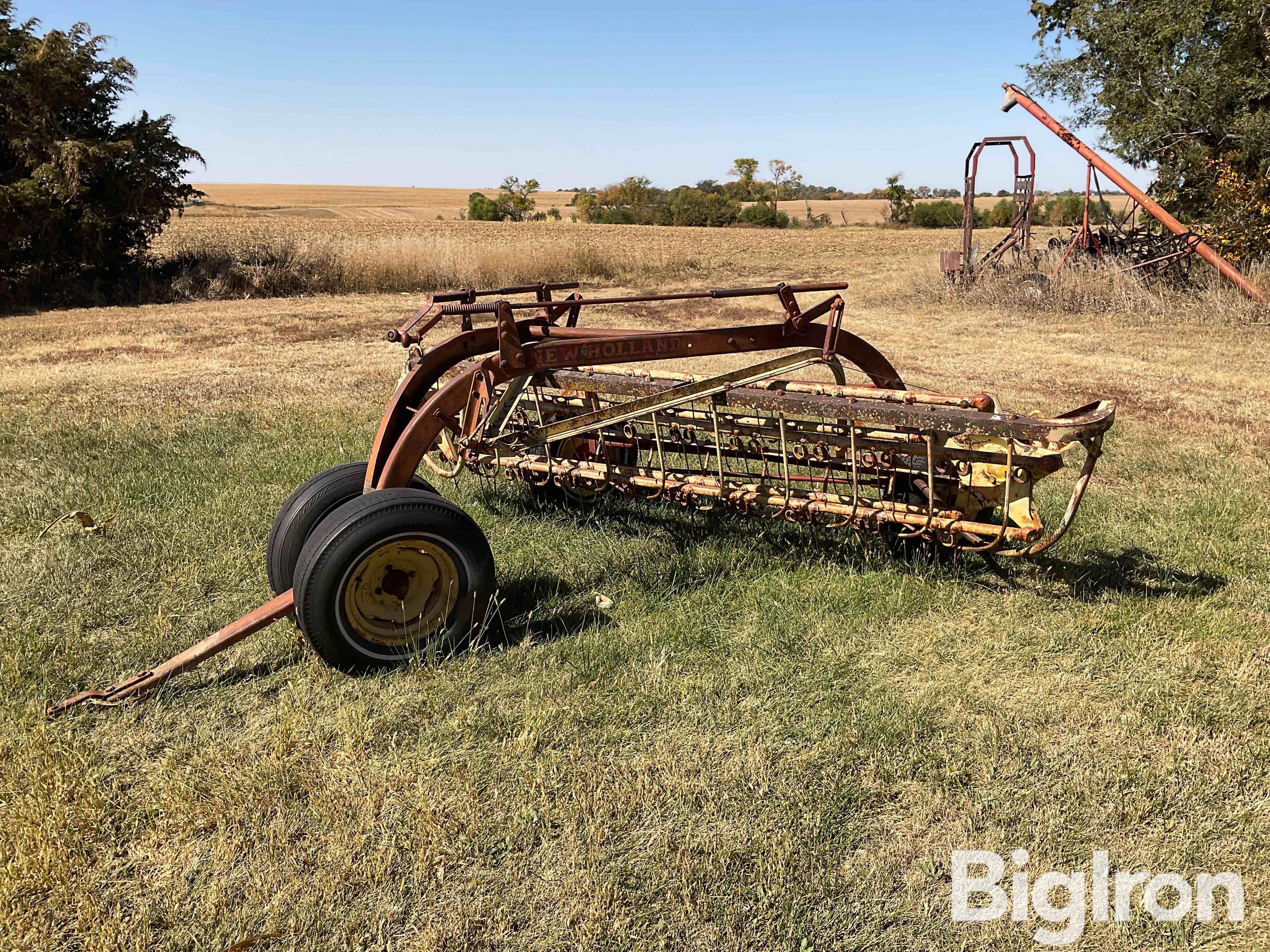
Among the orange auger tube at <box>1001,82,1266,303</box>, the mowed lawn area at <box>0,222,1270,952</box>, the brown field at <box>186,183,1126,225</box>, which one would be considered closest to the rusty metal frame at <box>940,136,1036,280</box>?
the orange auger tube at <box>1001,82,1266,303</box>

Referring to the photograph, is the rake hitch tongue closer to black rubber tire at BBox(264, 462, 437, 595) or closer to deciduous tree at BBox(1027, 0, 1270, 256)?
black rubber tire at BBox(264, 462, 437, 595)

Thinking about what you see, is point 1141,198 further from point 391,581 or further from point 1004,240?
point 391,581

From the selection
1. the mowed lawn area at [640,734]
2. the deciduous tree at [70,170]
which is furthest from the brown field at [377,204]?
the mowed lawn area at [640,734]

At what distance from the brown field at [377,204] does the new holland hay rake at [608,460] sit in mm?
39005

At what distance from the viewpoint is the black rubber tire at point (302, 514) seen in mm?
3820

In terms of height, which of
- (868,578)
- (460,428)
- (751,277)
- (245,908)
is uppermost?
(751,277)

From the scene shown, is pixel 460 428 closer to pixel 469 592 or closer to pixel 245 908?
pixel 469 592

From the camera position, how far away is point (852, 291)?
18531 millimetres

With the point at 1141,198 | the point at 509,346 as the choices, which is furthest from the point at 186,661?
the point at 1141,198

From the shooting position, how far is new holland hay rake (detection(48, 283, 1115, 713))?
336 cm

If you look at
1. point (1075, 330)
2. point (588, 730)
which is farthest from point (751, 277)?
point (588, 730)

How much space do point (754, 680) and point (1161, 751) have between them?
4.76 ft

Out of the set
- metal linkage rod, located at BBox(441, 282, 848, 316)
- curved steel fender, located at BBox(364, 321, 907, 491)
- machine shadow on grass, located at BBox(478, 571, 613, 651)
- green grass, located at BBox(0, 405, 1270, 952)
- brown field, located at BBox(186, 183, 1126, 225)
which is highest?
brown field, located at BBox(186, 183, 1126, 225)

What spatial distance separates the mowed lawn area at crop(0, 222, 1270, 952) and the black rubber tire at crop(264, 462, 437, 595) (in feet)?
0.94
